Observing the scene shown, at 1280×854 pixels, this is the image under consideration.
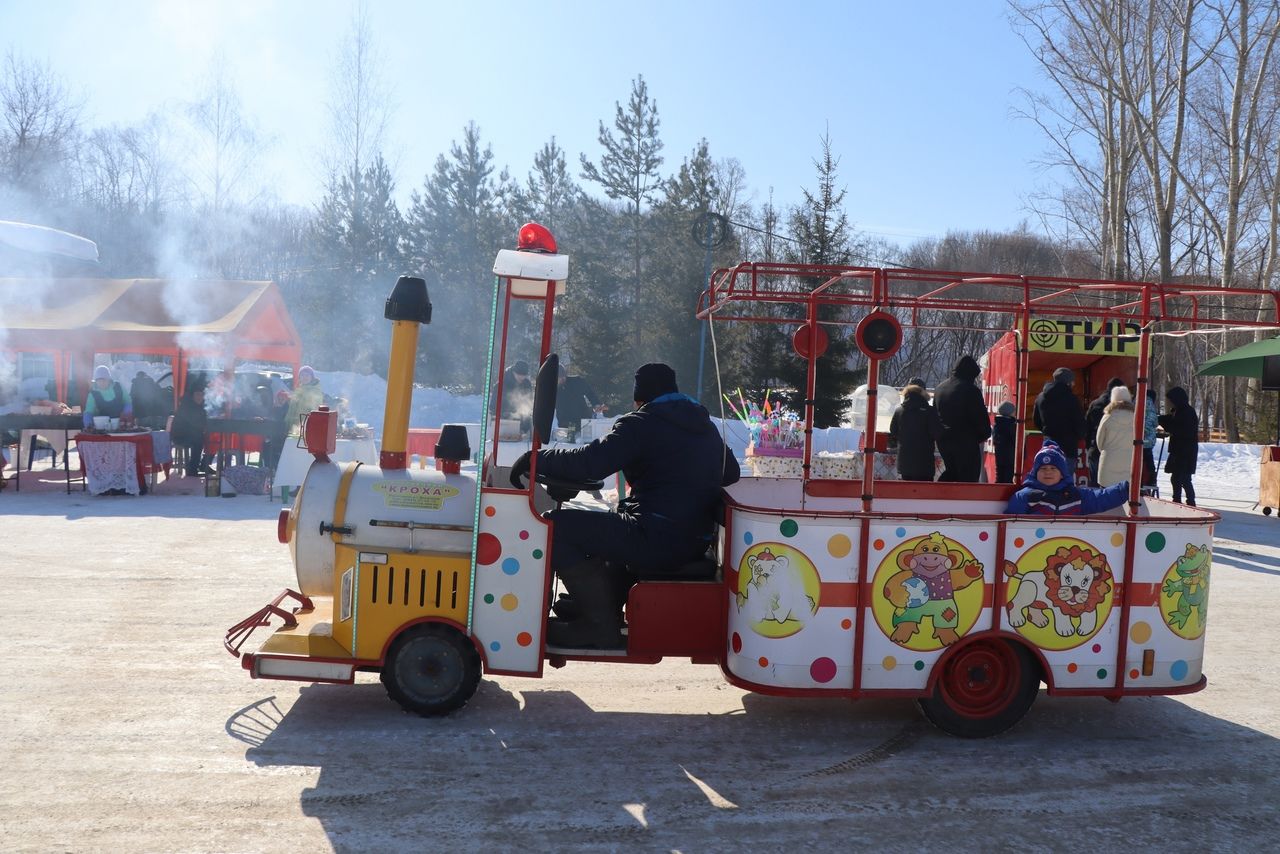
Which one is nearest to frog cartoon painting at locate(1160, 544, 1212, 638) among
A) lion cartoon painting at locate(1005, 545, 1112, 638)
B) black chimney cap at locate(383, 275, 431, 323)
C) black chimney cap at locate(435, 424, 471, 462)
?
lion cartoon painting at locate(1005, 545, 1112, 638)

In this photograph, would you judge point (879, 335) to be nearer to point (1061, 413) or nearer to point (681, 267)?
point (1061, 413)

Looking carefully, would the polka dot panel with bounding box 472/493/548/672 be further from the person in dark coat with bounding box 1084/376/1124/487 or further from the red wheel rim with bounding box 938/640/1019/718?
the person in dark coat with bounding box 1084/376/1124/487

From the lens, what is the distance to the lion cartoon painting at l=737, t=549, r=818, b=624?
460cm

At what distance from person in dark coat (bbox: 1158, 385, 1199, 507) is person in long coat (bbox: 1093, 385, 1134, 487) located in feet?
12.8

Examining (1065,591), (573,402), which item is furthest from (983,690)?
(573,402)

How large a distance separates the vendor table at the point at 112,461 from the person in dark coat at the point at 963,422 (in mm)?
9817

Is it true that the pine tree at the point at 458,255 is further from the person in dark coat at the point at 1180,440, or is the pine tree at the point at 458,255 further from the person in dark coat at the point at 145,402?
the person in dark coat at the point at 1180,440

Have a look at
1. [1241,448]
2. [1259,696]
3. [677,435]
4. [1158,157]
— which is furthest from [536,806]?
[1158,157]

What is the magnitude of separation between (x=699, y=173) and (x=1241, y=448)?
16.8 m

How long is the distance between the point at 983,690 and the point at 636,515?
1.91 meters

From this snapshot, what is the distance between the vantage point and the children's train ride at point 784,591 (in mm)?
4633

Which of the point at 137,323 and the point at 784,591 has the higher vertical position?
the point at 137,323

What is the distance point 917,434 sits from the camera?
32.0 ft

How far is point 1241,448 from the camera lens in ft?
77.6
